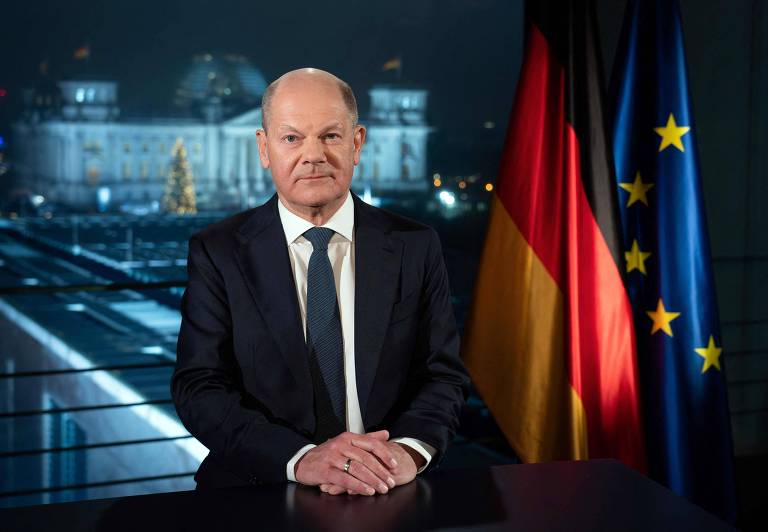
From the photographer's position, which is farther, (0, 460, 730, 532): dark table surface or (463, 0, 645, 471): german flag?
(463, 0, 645, 471): german flag

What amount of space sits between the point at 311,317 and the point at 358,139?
27 cm

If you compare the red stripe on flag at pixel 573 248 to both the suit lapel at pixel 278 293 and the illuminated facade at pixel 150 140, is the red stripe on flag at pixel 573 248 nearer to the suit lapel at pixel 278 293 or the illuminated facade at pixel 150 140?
the suit lapel at pixel 278 293

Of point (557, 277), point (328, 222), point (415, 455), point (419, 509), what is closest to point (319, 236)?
point (328, 222)

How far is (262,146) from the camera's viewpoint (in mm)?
1165

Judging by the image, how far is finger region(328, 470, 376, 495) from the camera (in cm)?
88

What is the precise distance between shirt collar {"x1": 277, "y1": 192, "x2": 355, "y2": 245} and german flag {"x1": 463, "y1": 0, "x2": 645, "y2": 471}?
2.74ft

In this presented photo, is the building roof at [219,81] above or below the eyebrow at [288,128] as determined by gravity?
above

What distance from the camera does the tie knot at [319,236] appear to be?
1185 mm

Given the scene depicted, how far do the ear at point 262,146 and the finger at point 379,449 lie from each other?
431 mm

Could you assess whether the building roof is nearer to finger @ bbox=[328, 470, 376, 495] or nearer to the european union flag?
the european union flag

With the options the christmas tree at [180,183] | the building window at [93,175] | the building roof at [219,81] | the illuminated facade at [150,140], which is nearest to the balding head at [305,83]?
the illuminated facade at [150,140]

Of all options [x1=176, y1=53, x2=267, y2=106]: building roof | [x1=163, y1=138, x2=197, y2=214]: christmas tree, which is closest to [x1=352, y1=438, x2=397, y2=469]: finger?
[x1=176, y1=53, x2=267, y2=106]: building roof

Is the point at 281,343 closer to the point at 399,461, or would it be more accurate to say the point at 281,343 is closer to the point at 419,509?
the point at 399,461

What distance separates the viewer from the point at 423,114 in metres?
27.7
